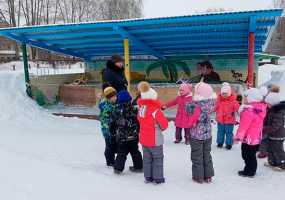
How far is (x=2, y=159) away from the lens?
5.27 meters

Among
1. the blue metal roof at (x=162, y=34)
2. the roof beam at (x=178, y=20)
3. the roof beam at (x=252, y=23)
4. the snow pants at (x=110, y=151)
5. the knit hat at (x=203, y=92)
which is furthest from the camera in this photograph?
the blue metal roof at (x=162, y=34)

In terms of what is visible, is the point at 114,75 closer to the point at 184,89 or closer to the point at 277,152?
the point at 184,89

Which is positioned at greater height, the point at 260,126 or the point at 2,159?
the point at 260,126

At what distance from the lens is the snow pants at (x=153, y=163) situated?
195 inches

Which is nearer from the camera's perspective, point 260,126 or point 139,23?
point 260,126

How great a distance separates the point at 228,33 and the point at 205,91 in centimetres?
592

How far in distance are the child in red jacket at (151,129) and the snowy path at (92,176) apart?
0.72 feet

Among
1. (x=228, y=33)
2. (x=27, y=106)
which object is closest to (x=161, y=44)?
(x=228, y=33)

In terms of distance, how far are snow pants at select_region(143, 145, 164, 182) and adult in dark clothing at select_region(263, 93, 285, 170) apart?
1911 mm

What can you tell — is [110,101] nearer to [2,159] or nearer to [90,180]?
[90,180]

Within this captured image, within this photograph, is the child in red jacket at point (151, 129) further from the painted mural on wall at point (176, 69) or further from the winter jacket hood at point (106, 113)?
the painted mural on wall at point (176, 69)

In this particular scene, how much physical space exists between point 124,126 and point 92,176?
844mm

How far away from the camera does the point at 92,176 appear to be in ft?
16.2

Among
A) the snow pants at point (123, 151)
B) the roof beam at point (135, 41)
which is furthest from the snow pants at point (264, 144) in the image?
the roof beam at point (135, 41)
